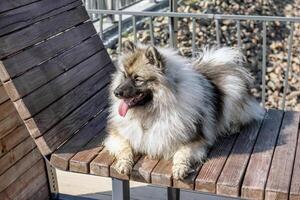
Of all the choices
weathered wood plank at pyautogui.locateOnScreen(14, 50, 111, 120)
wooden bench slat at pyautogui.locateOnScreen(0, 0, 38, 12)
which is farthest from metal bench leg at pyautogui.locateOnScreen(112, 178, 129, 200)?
wooden bench slat at pyautogui.locateOnScreen(0, 0, 38, 12)

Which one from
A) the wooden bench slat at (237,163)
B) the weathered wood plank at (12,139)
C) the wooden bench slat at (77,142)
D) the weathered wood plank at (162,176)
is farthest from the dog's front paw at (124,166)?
the weathered wood plank at (12,139)

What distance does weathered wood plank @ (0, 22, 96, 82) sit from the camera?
2.01 metres

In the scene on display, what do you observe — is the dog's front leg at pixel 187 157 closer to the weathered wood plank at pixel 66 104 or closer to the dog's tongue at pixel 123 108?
the dog's tongue at pixel 123 108

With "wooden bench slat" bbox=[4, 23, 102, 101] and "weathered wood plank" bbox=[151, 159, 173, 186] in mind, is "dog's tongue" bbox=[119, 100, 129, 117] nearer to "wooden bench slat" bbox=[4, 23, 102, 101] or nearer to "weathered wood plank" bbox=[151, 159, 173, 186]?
"weathered wood plank" bbox=[151, 159, 173, 186]

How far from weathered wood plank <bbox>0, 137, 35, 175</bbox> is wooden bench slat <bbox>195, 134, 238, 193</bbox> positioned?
1.10 meters

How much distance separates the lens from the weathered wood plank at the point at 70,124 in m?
2.04

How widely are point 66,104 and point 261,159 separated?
1.00m

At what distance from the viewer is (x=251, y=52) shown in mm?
6438

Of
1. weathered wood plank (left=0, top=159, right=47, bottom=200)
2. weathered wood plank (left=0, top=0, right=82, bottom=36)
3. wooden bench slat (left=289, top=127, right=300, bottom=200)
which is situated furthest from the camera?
weathered wood plank (left=0, top=159, right=47, bottom=200)

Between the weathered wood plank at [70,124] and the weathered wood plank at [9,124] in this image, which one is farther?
the weathered wood plank at [9,124]

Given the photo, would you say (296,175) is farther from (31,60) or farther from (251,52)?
(251,52)

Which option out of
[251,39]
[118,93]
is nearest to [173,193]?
[118,93]

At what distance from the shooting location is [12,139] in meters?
2.43

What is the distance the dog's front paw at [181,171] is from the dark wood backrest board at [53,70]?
55 cm
